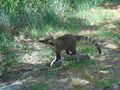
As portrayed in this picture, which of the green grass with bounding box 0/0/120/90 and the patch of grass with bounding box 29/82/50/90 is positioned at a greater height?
the green grass with bounding box 0/0/120/90

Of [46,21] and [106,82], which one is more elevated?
[46,21]

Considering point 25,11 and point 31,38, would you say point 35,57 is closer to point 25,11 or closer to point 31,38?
point 31,38

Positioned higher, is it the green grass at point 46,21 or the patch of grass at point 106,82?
the green grass at point 46,21

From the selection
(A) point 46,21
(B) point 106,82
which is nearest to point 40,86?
(B) point 106,82

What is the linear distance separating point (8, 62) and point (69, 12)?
3.79 metres

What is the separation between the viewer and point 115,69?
289 inches

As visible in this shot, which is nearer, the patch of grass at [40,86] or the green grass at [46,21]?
the patch of grass at [40,86]

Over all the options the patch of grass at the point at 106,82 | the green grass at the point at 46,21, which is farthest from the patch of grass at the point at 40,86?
the green grass at the point at 46,21

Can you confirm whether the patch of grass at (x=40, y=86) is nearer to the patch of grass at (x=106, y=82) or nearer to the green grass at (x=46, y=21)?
the patch of grass at (x=106, y=82)

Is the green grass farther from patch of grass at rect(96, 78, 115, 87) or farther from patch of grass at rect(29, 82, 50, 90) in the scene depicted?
patch of grass at rect(29, 82, 50, 90)

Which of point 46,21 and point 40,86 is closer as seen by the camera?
point 40,86

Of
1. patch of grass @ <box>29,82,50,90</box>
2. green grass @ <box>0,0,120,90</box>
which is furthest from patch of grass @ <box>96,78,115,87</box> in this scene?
green grass @ <box>0,0,120,90</box>

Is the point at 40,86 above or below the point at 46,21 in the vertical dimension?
below

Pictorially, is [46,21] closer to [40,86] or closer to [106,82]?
[40,86]
